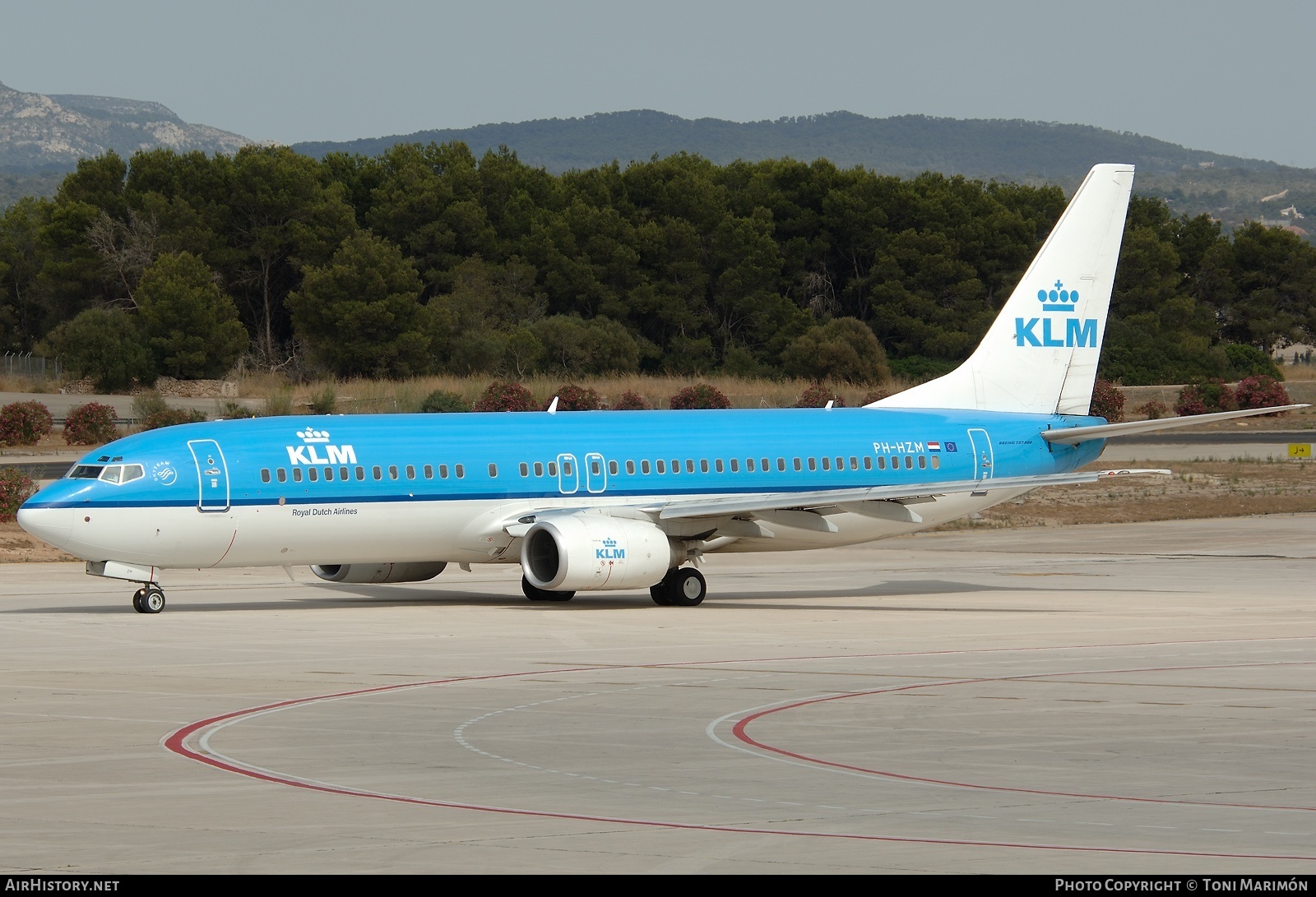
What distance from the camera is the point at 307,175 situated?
364 feet

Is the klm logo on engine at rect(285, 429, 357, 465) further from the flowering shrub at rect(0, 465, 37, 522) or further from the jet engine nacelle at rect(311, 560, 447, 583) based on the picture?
the flowering shrub at rect(0, 465, 37, 522)

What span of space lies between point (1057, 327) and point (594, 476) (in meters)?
12.6

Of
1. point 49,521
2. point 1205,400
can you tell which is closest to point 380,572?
point 49,521

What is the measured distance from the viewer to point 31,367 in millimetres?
108750

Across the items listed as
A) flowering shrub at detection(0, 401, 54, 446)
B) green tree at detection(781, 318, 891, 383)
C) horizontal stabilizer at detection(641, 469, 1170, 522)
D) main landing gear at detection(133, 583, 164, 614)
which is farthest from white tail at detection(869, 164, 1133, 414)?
green tree at detection(781, 318, 891, 383)

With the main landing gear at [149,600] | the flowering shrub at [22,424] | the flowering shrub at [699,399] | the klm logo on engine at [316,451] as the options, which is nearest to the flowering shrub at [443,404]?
the flowering shrub at [699,399]

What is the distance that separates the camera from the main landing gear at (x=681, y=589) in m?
33.8

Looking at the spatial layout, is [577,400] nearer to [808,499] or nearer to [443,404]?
[443,404]

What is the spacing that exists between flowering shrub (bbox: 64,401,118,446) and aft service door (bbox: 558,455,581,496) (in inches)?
1835

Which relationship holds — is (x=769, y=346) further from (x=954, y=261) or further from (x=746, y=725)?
(x=746, y=725)

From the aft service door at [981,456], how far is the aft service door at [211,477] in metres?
15.8

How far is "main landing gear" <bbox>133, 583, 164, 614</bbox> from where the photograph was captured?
31.3 metres

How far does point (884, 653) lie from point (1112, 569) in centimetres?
1711

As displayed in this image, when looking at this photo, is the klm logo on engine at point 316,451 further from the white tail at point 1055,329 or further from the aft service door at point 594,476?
the white tail at point 1055,329
